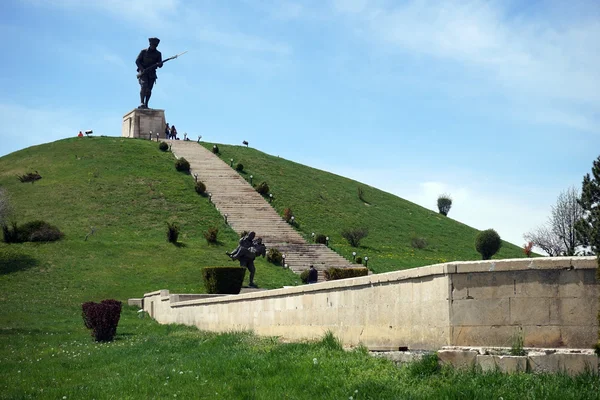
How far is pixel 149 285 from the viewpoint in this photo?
1302 inches

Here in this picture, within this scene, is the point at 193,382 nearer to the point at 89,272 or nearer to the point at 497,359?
the point at 497,359

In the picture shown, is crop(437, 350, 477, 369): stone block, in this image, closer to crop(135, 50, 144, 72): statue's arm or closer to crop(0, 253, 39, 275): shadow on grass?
crop(0, 253, 39, 275): shadow on grass

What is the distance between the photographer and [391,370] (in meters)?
9.48

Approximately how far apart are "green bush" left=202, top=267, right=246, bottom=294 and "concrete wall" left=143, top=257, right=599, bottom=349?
629 inches

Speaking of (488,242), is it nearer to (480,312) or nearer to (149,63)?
(149,63)

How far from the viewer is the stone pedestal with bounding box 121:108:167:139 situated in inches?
2655

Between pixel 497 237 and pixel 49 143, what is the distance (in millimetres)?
39059

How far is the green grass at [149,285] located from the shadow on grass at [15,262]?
0.08 meters

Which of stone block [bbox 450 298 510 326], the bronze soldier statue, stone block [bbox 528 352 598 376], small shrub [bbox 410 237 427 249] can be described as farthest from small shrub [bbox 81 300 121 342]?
the bronze soldier statue

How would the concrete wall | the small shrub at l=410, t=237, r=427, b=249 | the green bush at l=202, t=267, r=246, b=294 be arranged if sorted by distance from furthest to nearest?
the small shrub at l=410, t=237, r=427, b=249
the green bush at l=202, t=267, r=246, b=294
the concrete wall

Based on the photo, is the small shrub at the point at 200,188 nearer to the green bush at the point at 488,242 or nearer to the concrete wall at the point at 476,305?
the green bush at the point at 488,242

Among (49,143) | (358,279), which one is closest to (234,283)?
(358,279)

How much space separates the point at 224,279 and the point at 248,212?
804 inches

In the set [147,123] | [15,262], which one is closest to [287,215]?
A: [15,262]
